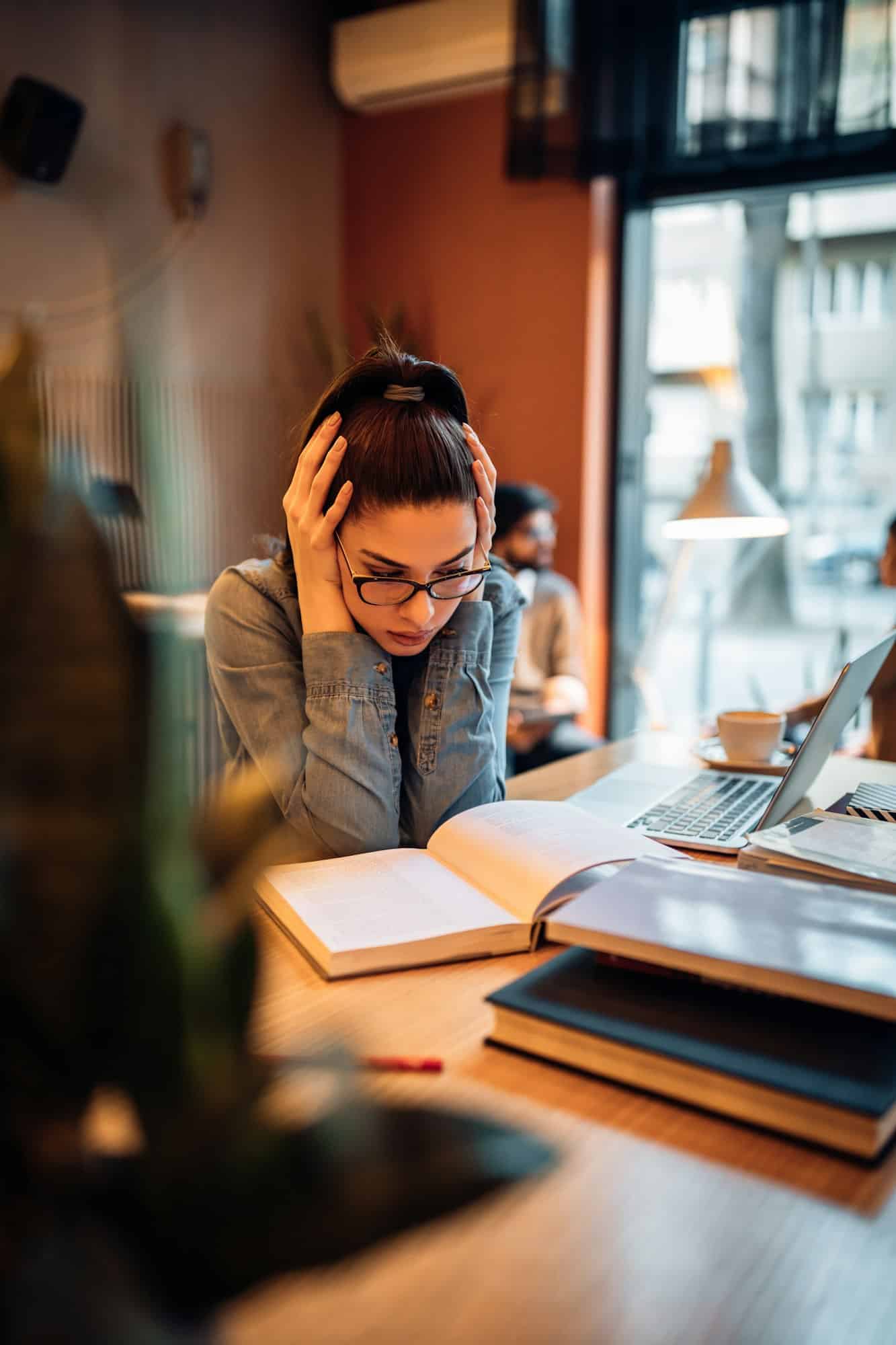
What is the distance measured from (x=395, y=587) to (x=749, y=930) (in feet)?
2.06

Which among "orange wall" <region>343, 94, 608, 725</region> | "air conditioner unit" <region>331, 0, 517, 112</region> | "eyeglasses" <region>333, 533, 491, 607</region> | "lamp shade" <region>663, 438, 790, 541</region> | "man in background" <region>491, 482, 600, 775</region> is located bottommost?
"man in background" <region>491, 482, 600, 775</region>

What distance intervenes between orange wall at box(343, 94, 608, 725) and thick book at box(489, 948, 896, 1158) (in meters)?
2.89

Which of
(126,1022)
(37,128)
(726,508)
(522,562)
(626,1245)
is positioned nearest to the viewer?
(126,1022)

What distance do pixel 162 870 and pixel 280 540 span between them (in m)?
1.32

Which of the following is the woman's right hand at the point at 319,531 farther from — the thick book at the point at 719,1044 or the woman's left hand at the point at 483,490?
the thick book at the point at 719,1044

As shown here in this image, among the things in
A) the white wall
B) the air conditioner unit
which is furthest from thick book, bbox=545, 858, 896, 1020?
the air conditioner unit

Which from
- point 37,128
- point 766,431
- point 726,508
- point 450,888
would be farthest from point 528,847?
point 766,431

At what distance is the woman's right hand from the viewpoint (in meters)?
1.27

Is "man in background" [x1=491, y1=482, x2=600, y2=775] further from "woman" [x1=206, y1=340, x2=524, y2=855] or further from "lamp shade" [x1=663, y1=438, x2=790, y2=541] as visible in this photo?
"woman" [x1=206, y1=340, x2=524, y2=855]

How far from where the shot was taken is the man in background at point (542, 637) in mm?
3191

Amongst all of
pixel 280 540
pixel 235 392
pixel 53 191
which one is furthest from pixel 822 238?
pixel 280 540

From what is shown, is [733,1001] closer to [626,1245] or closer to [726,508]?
[626,1245]

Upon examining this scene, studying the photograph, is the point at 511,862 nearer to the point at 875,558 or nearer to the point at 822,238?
the point at 875,558

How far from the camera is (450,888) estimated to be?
3.35ft
